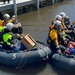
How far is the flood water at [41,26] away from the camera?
22.9 ft

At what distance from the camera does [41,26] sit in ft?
37.7

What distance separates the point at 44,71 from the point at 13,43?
1357 mm

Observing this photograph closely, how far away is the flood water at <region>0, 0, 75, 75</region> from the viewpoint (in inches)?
275

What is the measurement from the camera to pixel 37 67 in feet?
23.7

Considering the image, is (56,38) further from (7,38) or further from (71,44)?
(7,38)

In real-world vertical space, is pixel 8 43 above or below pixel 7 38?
below

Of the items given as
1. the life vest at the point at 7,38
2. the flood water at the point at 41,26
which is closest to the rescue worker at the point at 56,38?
the flood water at the point at 41,26

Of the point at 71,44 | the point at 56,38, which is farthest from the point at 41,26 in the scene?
the point at 71,44

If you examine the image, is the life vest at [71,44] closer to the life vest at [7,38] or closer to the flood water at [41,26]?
the flood water at [41,26]

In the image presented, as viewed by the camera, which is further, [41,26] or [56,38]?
[41,26]

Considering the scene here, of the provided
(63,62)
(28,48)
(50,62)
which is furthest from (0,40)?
(63,62)

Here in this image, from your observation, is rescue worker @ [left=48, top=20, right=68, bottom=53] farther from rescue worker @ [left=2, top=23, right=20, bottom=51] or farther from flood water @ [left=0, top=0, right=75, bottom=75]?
rescue worker @ [left=2, top=23, right=20, bottom=51]

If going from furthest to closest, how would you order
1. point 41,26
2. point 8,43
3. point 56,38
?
point 41,26
point 56,38
point 8,43

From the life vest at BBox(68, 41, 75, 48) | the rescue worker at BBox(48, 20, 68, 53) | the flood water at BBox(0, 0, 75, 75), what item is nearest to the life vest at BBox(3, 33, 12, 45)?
the flood water at BBox(0, 0, 75, 75)
